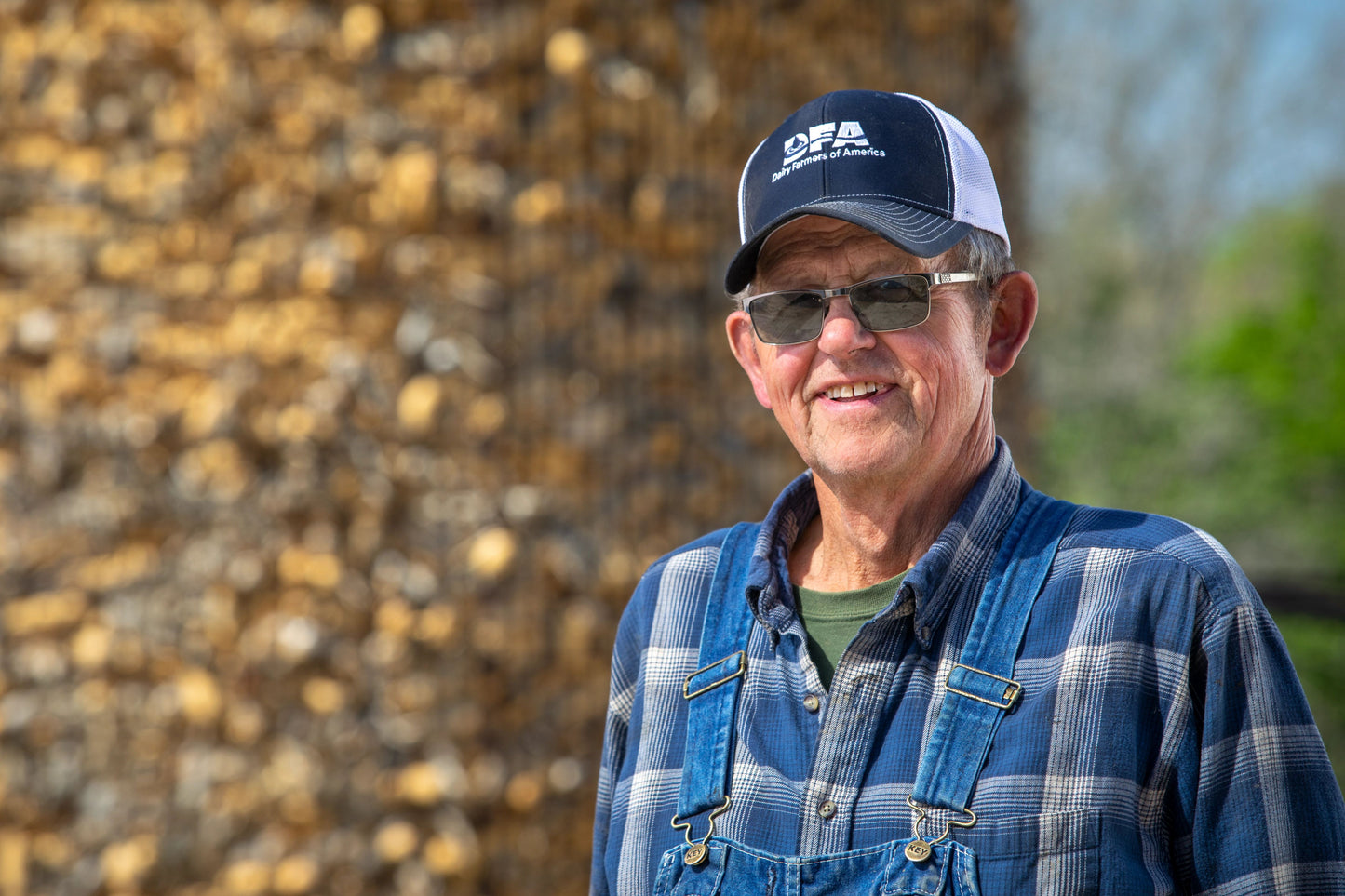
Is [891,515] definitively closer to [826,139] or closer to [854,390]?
[854,390]

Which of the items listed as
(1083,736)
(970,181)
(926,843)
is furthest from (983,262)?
(926,843)

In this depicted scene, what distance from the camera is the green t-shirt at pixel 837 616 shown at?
4.91 feet

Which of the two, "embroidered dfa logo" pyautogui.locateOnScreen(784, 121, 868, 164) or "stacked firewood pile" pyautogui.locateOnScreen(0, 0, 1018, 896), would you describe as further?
"stacked firewood pile" pyautogui.locateOnScreen(0, 0, 1018, 896)

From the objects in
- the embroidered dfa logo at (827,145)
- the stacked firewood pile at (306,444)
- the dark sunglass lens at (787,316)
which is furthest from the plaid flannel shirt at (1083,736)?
the stacked firewood pile at (306,444)

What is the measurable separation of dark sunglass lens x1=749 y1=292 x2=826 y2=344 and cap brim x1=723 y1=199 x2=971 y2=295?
0.28ft

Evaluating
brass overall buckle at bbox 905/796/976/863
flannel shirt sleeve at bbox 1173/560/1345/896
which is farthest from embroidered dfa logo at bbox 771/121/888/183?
brass overall buckle at bbox 905/796/976/863

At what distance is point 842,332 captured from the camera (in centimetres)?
149

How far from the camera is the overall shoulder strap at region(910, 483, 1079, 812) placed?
1.29 metres

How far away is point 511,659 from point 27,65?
184 cm

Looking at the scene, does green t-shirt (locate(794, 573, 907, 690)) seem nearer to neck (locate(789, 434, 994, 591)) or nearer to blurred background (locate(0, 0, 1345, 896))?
neck (locate(789, 434, 994, 591))

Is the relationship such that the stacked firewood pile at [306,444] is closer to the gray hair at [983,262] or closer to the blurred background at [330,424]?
the blurred background at [330,424]

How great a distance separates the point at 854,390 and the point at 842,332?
71mm

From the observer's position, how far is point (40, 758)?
2.94m

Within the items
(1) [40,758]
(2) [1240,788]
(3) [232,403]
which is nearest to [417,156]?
(3) [232,403]
